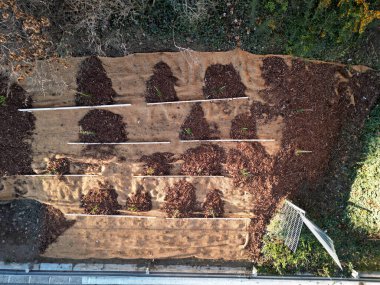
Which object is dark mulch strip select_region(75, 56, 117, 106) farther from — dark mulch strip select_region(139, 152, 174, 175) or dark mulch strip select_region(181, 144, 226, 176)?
dark mulch strip select_region(181, 144, 226, 176)

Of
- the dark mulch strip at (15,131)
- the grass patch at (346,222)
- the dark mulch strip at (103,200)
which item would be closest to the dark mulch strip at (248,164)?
the grass patch at (346,222)

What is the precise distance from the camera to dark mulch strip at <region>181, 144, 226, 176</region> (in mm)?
8383

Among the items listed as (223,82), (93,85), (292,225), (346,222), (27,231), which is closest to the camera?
(292,225)

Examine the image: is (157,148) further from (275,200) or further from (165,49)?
(275,200)

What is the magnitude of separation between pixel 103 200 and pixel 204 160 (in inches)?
90.9

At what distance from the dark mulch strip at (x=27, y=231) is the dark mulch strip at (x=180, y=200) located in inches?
95.1

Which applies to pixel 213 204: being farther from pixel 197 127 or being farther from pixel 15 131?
pixel 15 131

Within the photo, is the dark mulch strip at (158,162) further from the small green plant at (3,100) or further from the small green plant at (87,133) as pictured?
the small green plant at (3,100)

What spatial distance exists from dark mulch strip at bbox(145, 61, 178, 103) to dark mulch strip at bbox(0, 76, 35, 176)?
2.57 metres

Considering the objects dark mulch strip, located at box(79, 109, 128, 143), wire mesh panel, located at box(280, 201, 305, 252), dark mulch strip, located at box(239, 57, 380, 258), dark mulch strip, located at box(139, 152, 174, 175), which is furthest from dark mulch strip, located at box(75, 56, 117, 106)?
wire mesh panel, located at box(280, 201, 305, 252)

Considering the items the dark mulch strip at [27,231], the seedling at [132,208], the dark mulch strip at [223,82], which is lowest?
the dark mulch strip at [27,231]

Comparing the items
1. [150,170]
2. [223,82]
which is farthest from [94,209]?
[223,82]

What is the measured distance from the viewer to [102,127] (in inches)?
334

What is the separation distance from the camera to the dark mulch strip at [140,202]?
27.9 ft
